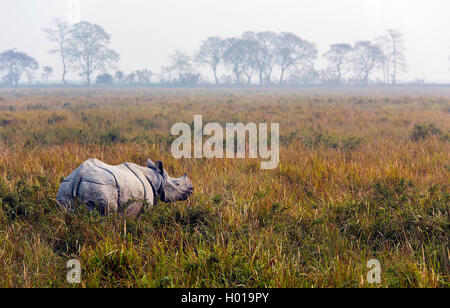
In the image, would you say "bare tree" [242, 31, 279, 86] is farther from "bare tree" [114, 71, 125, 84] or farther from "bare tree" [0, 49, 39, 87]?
"bare tree" [0, 49, 39, 87]

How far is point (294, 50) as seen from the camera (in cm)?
8731

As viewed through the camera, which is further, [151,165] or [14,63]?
[14,63]

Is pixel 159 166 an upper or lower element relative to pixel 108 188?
upper

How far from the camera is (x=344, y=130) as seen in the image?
10281mm

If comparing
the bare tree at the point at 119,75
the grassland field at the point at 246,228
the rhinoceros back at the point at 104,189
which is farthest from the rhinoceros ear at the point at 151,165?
the bare tree at the point at 119,75

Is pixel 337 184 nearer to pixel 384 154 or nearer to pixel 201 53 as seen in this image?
pixel 384 154

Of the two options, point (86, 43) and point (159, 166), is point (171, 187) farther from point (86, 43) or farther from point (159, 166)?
point (86, 43)

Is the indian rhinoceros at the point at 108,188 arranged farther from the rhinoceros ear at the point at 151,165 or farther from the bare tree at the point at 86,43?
the bare tree at the point at 86,43

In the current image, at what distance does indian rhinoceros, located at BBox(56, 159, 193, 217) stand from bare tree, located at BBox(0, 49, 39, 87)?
89.2m

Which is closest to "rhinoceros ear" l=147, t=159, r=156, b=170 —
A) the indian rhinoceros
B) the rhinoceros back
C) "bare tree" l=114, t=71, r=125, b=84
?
the indian rhinoceros

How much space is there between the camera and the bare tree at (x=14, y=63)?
8012 cm

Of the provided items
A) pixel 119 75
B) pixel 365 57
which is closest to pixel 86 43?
pixel 119 75

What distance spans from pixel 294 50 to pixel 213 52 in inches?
807

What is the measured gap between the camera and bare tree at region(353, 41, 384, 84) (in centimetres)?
8769
